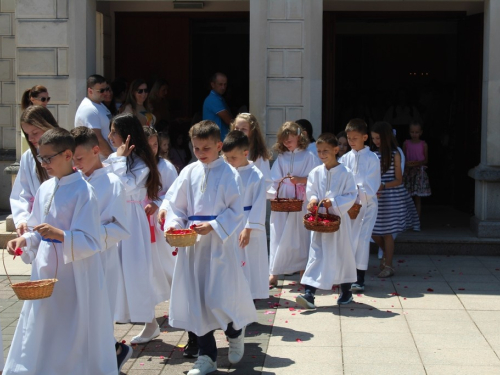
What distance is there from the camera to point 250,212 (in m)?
6.64

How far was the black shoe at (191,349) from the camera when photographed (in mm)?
6423

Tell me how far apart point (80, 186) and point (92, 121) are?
162 inches

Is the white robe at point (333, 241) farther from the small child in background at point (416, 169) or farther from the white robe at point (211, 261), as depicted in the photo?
the small child in background at point (416, 169)

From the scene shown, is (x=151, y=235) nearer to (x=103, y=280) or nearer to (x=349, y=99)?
(x=103, y=280)

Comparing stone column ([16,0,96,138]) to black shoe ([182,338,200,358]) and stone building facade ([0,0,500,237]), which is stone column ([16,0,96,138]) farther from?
black shoe ([182,338,200,358])

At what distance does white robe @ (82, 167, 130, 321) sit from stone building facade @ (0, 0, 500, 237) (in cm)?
514

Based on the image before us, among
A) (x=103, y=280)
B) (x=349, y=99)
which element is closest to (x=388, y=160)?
(x=103, y=280)

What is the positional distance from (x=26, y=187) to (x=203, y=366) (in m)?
1.96

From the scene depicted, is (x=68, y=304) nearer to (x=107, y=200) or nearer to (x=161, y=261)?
(x=107, y=200)

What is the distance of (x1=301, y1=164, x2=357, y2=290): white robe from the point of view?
7.89m

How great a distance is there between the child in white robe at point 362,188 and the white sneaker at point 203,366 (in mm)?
2899

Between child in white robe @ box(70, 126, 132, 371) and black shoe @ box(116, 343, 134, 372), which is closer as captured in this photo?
child in white robe @ box(70, 126, 132, 371)

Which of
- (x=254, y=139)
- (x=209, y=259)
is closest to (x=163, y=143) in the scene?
(x=254, y=139)

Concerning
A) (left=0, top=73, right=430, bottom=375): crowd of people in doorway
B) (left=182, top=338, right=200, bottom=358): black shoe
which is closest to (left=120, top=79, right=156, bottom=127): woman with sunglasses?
(left=0, top=73, right=430, bottom=375): crowd of people in doorway
